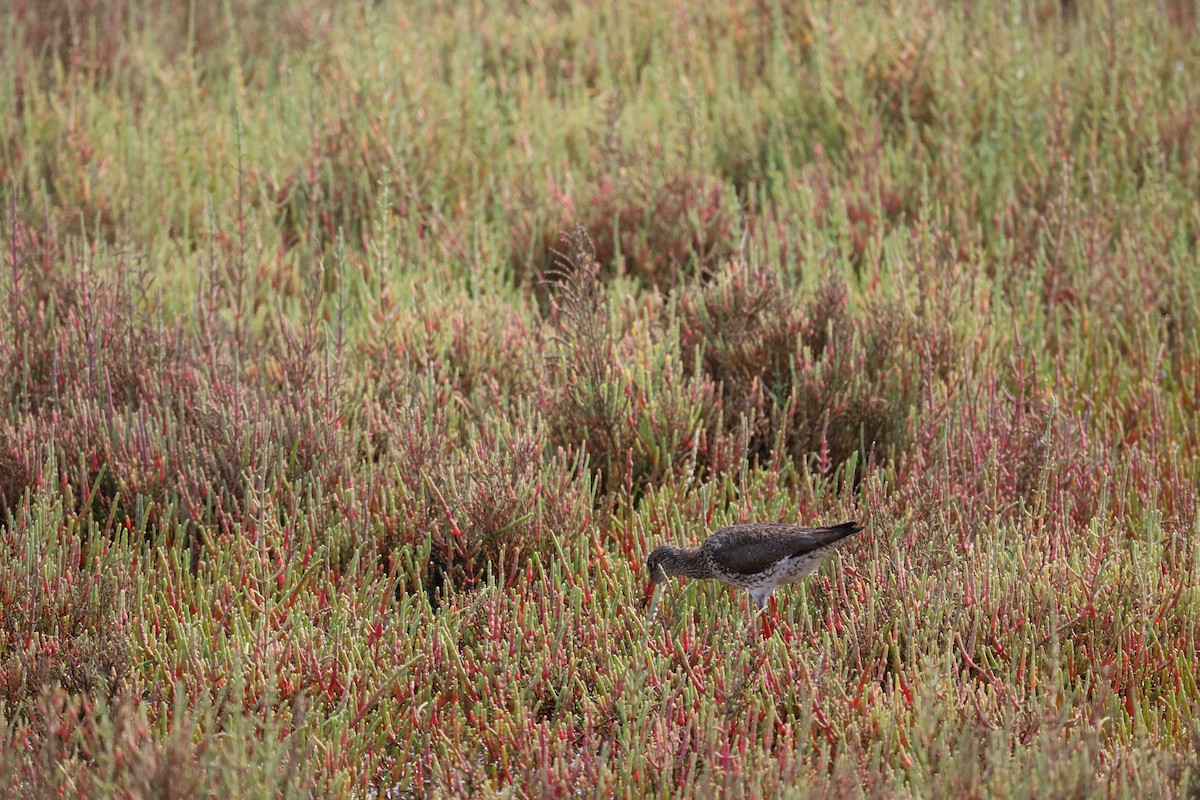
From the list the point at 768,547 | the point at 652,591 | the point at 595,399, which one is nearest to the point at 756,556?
the point at 768,547

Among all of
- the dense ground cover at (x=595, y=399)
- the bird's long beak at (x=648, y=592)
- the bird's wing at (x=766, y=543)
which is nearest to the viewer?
the dense ground cover at (x=595, y=399)

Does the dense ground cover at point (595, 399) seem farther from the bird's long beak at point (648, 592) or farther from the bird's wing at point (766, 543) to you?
the bird's wing at point (766, 543)

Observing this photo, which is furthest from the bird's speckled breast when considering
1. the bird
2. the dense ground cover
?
the dense ground cover

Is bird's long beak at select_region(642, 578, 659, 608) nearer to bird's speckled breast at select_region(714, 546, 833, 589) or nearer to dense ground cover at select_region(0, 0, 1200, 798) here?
dense ground cover at select_region(0, 0, 1200, 798)

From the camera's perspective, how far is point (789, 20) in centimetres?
677

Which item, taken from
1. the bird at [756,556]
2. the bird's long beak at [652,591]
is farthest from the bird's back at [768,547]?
the bird's long beak at [652,591]

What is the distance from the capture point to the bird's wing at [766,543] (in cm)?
313

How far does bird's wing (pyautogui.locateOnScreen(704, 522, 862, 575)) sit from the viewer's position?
10.3ft

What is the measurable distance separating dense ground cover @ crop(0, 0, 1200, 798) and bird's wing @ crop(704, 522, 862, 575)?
16 centimetres

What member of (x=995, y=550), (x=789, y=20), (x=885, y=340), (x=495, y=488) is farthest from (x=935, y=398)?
(x=789, y=20)

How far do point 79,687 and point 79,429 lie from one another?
1222 millimetres

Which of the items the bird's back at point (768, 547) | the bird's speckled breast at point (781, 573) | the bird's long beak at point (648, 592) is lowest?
the bird's long beak at point (648, 592)

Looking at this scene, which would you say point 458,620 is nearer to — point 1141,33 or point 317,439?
point 317,439

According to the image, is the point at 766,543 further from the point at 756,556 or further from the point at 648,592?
the point at 648,592
